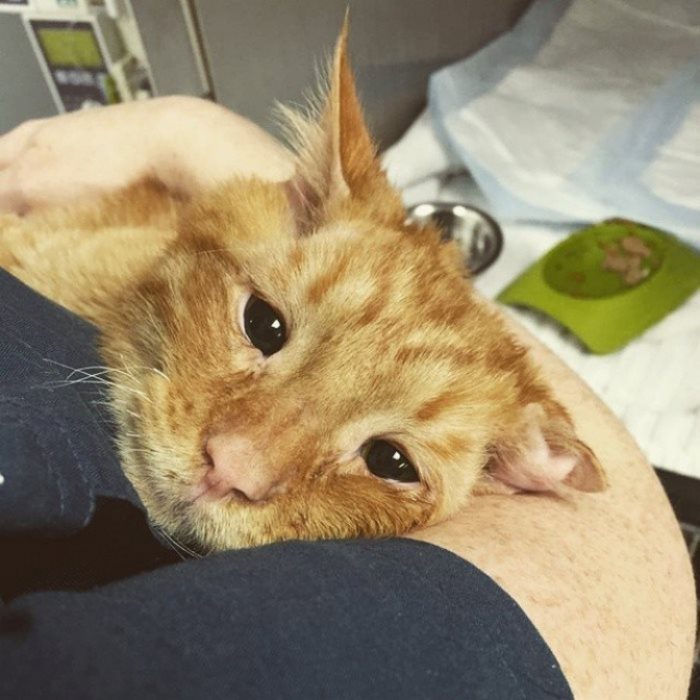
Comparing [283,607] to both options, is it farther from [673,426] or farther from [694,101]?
Result: [694,101]

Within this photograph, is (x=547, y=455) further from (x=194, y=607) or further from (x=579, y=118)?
(x=579, y=118)

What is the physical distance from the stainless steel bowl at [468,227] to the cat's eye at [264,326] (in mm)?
1354

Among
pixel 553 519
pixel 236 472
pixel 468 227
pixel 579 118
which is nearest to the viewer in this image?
pixel 236 472

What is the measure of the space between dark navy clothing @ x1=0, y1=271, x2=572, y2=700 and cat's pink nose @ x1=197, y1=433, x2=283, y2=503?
0.10 metres

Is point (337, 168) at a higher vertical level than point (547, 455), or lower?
higher

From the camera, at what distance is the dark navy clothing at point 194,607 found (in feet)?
1.51

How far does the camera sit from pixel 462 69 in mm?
2639

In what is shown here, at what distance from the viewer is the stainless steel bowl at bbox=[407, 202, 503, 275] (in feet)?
7.48

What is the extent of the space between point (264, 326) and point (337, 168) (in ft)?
0.89

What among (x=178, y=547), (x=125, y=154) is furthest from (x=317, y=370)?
(x=125, y=154)

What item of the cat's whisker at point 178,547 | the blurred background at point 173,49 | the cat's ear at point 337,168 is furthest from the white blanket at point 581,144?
the cat's whisker at point 178,547

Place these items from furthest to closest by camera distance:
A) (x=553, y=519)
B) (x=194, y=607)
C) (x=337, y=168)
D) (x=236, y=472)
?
(x=337, y=168) < (x=553, y=519) < (x=236, y=472) < (x=194, y=607)

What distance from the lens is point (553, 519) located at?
3.12ft

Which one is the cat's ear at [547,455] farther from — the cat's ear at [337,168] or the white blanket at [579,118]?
the white blanket at [579,118]
